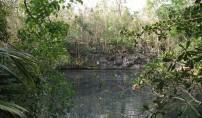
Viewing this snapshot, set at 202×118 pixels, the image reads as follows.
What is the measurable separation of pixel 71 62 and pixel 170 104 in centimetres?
2848

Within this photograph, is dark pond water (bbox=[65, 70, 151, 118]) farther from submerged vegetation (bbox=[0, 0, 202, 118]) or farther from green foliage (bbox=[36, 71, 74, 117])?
A: submerged vegetation (bbox=[0, 0, 202, 118])

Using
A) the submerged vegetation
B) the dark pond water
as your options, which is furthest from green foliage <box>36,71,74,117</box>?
the dark pond water

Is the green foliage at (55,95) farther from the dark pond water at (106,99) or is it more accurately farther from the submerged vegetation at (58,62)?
the dark pond water at (106,99)

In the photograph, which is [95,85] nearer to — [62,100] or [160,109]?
[62,100]

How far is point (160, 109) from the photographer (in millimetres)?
2592

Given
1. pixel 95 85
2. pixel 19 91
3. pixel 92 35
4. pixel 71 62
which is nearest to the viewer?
pixel 19 91

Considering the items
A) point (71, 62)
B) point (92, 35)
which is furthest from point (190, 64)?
point (92, 35)

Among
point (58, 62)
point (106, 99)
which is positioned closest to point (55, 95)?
point (58, 62)

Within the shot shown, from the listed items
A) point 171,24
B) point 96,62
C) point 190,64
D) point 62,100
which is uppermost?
point 171,24

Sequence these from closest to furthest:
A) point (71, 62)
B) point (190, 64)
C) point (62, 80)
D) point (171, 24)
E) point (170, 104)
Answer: point (170, 104) → point (190, 64) → point (171, 24) → point (62, 80) → point (71, 62)

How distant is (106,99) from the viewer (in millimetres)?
16703

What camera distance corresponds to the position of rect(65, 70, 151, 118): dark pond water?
1366 cm

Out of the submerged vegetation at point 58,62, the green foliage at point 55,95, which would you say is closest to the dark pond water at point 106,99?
the green foliage at point 55,95

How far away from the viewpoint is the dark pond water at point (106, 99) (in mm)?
13656
